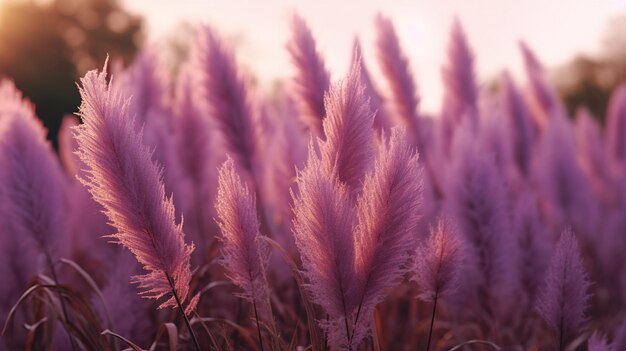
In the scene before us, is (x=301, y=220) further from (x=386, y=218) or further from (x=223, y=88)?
(x=223, y=88)

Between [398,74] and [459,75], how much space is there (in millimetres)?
935

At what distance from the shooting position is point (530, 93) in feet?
21.3

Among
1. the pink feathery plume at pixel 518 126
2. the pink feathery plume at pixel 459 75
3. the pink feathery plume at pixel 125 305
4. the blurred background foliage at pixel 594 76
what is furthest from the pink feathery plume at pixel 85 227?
the blurred background foliage at pixel 594 76

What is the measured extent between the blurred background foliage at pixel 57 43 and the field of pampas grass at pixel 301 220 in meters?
22.5

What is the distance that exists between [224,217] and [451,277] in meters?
0.65

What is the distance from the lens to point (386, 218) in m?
1.79

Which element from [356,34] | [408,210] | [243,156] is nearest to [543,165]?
[243,156]

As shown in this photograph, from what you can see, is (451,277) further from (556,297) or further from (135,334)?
(135,334)

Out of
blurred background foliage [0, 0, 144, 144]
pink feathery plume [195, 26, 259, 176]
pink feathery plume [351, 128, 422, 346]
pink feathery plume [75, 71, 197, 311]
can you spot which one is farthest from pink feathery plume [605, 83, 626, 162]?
blurred background foliage [0, 0, 144, 144]

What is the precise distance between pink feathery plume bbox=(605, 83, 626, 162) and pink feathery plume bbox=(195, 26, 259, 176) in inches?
159

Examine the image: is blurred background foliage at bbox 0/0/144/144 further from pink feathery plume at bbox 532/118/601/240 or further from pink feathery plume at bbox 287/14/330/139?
pink feathery plume at bbox 287/14/330/139

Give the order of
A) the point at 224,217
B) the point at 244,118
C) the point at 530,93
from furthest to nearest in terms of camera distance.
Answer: the point at 530,93 < the point at 244,118 < the point at 224,217

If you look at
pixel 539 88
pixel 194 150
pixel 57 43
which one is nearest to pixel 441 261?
pixel 194 150

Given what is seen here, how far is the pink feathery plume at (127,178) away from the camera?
180cm
